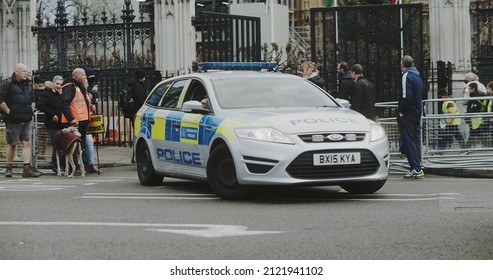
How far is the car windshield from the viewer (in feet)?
47.6

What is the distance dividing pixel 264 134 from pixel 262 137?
1.7 inches

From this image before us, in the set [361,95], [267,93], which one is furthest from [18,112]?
[267,93]

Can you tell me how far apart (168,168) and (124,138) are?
1099 centimetres

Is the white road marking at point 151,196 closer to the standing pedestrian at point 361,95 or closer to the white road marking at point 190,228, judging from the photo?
the white road marking at point 190,228

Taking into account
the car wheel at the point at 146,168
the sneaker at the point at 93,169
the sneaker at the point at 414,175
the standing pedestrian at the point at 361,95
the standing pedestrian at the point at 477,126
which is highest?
the standing pedestrian at the point at 361,95

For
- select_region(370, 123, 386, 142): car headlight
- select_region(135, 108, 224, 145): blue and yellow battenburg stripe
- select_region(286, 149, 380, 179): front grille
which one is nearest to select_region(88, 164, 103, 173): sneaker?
select_region(135, 108, 224, 145): blue and yellow battenburg stripe

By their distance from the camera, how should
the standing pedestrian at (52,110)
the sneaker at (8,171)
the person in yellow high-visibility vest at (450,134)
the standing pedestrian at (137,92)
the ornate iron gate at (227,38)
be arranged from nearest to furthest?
1. the person in yellow high-visibility vest at (450,134)
2. the standing pedestrian at (52,110)
3. the sneaker at (8,171)
4. the standing pedestrian at (137,92)
5. the ornate iron gate at (227,38)

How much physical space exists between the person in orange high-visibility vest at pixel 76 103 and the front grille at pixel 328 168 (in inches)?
295

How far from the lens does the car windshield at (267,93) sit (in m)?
14.5

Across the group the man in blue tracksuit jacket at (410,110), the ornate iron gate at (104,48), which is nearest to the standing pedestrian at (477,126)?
the man in blue tracksuit jacket at (410,110)

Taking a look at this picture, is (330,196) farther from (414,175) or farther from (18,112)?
(18,112)

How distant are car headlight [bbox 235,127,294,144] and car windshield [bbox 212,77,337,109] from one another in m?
1.00
